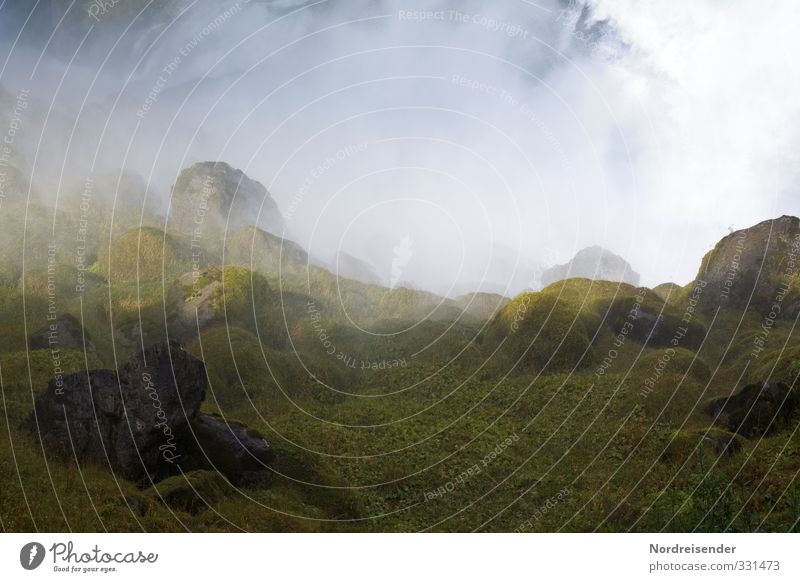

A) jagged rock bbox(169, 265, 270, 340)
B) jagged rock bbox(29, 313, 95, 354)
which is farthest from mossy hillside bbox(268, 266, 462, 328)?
jagged rock bbox(29, 313, 95, 354)

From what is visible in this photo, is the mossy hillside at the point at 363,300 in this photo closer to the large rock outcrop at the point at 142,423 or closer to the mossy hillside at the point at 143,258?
the mossy hillside at the point at 143,258

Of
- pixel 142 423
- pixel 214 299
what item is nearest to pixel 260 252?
pixel 214 299

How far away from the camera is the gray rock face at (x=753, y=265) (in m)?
33.5

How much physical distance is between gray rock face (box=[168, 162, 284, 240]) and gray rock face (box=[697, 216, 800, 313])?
39325 mm

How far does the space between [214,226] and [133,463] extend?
41003 mm

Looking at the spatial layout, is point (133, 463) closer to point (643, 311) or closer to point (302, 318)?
point (302, 318)

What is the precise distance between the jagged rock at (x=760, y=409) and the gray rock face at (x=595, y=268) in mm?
54803

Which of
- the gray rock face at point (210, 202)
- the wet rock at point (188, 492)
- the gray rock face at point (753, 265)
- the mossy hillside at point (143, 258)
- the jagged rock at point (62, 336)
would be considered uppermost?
the gray rock face at point (210, 202)

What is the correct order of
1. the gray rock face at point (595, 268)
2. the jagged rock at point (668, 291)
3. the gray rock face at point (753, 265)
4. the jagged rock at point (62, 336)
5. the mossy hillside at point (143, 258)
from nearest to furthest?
the jagged rock at point (62, 336) → the gray rock face at point (753, 265) → the jagged rock at point (668, 291) → the mossy hillside at point (143, 258) → the gray rock face at point (595, 268)

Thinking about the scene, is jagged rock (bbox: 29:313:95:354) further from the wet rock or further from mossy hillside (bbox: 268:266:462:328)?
mossy hillside (bbox: 268:266:462:328)

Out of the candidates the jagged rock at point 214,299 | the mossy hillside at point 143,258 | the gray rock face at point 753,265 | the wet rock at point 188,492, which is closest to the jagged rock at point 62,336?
the jagged rock at point 214,299

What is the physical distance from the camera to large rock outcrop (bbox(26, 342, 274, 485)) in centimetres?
1605

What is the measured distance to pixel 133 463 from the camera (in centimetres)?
1602

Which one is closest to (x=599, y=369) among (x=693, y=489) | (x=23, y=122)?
(x=693, y=489)
